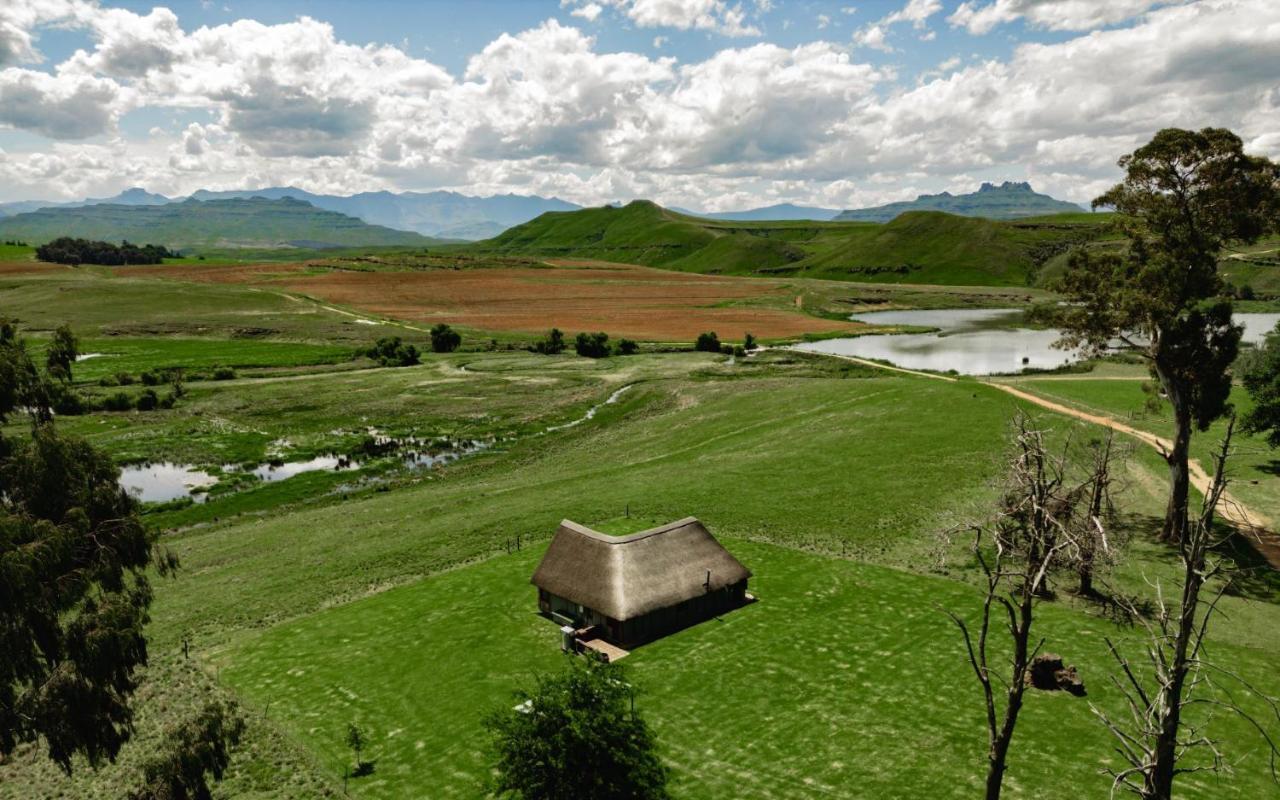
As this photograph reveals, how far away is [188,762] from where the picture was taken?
18812mm

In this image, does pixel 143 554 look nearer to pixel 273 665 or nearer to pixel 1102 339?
pixel 273 665

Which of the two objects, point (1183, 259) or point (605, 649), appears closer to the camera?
point (605, 649)

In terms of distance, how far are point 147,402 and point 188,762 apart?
88.8 metres

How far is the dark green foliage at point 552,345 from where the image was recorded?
5364 inches

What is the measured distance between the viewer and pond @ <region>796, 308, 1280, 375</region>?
112 m

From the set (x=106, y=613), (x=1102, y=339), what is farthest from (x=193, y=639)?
(x=1102, y=339)

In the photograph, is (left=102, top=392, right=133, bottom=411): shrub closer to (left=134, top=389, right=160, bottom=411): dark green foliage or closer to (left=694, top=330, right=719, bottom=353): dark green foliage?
(left=134, top=389, right=160, bottom=411): dark green foliage

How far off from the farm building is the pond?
7996 centimetres

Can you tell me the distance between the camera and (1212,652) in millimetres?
29172

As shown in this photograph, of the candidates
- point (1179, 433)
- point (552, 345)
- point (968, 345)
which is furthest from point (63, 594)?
point (968, 345)

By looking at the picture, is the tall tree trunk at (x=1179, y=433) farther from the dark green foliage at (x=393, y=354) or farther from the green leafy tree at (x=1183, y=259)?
the dark green foliage at (x=393, y=354)

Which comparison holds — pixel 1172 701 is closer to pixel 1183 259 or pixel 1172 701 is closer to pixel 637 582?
pixel 637 582

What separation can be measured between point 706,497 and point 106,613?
38.8m

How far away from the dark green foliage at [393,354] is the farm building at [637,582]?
9430 centimetres
